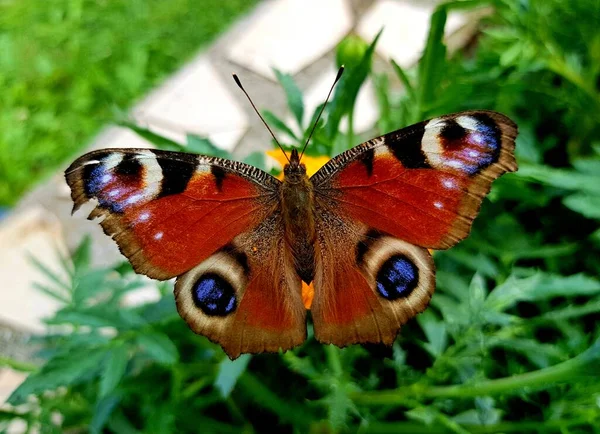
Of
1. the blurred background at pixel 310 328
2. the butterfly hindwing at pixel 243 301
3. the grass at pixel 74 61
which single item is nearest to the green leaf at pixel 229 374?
the blurred background at pixel 310 328

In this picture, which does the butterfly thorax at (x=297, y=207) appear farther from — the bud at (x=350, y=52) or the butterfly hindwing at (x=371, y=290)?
the bud at (x=350, y=52)

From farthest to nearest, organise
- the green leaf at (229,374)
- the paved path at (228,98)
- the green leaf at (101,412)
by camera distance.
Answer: the paved path at (228,98)
the green leaf at (101,412)
the green leaf at (229,374)

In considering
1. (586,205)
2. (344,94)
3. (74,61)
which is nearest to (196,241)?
(344,94)

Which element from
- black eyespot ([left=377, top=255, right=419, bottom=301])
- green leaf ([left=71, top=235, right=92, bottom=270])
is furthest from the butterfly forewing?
green leaf ([left=71, top=235, right=92, bottom=270])

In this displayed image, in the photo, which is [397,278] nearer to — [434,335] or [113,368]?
[434,335]

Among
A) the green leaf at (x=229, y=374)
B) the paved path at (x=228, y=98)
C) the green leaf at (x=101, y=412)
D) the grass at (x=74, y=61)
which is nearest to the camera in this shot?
the green leaf at (x=229, y=374)

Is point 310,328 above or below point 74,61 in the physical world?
below

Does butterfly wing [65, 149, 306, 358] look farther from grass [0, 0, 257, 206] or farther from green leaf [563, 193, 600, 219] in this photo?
grass [0, 0, 257, 206]
